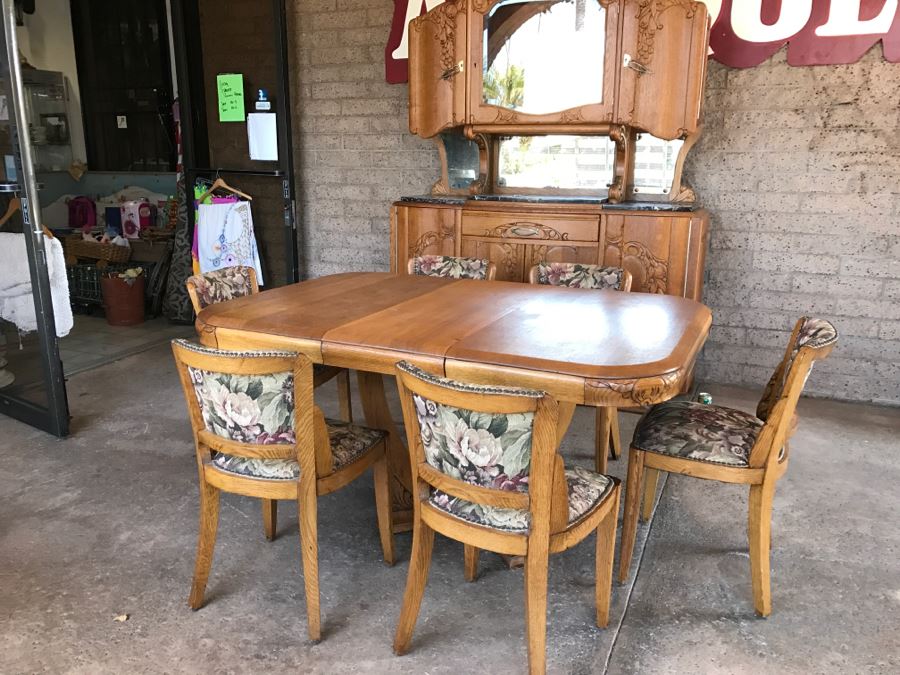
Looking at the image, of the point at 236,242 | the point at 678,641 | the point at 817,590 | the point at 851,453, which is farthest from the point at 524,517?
the point at 236,242

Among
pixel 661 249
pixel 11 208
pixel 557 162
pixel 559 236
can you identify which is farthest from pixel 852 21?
pixel 11 208

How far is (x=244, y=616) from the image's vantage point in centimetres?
212

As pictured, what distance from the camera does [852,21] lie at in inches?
141

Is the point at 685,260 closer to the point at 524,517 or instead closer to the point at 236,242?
the point at 524,517

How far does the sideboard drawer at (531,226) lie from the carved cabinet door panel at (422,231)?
0.10 metres

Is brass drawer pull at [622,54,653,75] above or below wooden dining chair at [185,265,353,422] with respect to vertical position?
above

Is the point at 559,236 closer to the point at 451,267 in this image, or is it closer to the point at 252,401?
the point at 451,267

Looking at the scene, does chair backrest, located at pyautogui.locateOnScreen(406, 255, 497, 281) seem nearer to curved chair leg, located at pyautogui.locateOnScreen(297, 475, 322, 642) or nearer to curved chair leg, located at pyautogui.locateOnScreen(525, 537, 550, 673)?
curved chair leg, located at pyautogui.locateOnScreen(297, 475, 322, 642)

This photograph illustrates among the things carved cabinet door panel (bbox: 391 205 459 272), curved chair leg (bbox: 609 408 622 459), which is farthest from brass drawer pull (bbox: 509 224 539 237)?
curved chair leg (bbox: 609 408 622 459)

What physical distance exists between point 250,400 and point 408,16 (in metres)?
3.40

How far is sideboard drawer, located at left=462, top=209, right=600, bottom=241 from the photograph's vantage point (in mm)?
3834

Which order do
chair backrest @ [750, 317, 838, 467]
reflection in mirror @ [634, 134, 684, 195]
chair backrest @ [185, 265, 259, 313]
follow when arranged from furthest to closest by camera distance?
reflection in mirror @ [634, 134, 684, 195], chair backrest @ [185, 265, 259, 313], chair backrest @ [750, 317, 838, 467]

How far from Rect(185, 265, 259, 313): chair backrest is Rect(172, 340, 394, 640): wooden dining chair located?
846 millimetres

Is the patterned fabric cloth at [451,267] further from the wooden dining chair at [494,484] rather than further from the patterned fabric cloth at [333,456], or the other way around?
the wooden dining chair at [494,484]
